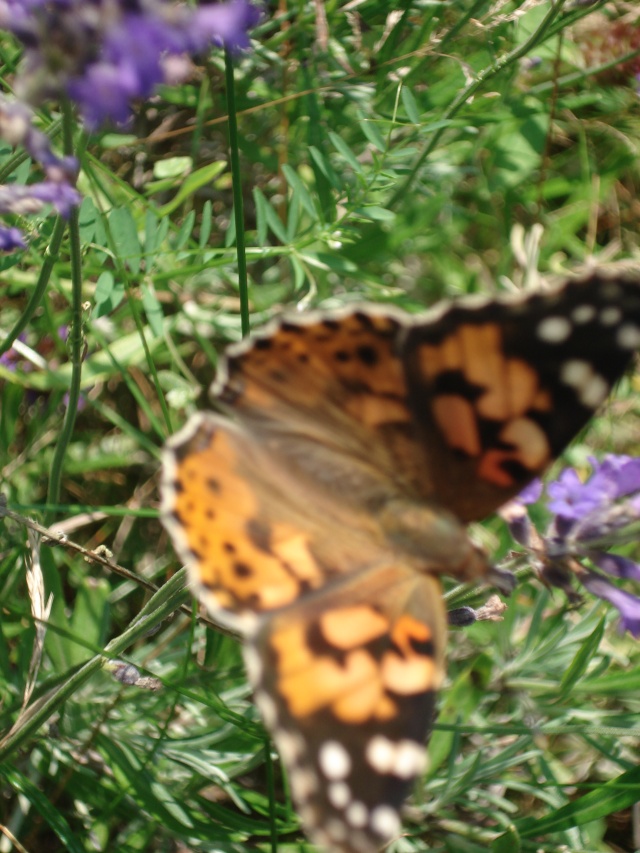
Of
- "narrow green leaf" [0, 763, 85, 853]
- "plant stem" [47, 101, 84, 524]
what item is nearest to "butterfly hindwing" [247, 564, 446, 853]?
"plant stem" [47, 101, 84, 524]

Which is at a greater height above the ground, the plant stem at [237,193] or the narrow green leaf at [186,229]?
the plant stem at [237,193]

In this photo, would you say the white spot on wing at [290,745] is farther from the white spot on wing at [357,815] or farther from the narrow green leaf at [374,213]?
the narrow green leaf at [374,213]

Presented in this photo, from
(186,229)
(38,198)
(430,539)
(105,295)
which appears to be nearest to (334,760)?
(430,539)

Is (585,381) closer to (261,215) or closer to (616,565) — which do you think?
(616,565)

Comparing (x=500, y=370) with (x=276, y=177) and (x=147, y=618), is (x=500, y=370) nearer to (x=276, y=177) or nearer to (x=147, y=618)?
(x=147, y=618)

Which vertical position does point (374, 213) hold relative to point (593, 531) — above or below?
above

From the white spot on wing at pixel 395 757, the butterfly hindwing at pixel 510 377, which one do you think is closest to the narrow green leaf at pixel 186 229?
the butterfly hindwing at pixel 510 377
